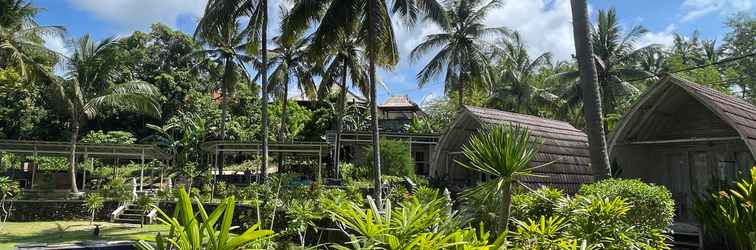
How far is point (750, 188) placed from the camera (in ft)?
22.8

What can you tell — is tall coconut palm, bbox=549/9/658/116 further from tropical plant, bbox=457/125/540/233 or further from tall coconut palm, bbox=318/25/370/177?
tropical plant, bbox=457/125/540/233

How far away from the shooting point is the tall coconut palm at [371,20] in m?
15.3

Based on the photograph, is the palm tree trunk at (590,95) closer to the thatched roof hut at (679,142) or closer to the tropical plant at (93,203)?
the thatched roof hut at (679,142)

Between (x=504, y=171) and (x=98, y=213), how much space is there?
18.6 metres

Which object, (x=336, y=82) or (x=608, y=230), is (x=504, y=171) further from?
(x=336, y=82)

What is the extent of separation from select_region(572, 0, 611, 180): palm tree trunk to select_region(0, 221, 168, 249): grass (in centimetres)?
1039

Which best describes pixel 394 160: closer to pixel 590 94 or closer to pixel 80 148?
pixel 80 148

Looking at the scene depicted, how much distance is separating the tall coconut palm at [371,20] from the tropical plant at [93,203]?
9.06 meters

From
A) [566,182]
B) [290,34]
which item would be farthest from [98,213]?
[566,182]

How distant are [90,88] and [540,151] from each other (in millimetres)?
17045

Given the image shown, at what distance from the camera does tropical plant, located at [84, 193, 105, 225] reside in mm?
18562

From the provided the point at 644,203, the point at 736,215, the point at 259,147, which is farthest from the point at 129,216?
the point at 736,215

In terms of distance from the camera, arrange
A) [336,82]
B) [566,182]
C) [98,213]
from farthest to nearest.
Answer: [336,82]
[98,213]
[566,182]

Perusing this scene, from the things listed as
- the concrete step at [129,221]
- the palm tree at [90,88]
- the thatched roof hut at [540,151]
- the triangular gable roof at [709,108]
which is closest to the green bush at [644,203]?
the triangular gable roof at [709,108]
